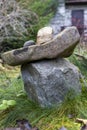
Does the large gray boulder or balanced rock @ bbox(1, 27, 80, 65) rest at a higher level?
balanced rock @ bbox(1, 27, 80, 65)

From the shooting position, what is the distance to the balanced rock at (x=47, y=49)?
3.75 metres

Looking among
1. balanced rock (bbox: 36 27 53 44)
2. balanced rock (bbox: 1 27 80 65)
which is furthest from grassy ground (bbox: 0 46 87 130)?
balanced rock (bbox: 36 27 53 44)

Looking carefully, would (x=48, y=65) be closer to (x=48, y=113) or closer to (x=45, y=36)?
(x=45, y=36)

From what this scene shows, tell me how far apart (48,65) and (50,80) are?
17cm

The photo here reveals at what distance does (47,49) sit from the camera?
3.79m

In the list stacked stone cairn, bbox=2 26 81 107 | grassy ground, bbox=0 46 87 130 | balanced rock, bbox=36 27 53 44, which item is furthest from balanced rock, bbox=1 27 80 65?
grassy ground, bbox=0 46 87 130

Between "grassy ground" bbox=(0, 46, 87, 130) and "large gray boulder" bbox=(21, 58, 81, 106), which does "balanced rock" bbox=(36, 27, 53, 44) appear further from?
"grassy ground" bbox=(0, 46, 87, 130)

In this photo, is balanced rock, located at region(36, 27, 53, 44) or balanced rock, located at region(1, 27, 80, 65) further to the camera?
balanced rock, located at region(36, 27, 53, 44)

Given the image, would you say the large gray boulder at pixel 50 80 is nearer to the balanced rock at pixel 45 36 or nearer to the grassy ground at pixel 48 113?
the grassy ground at pixel 48 113

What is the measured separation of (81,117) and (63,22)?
46.2 ft

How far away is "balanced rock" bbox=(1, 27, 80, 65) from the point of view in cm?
375

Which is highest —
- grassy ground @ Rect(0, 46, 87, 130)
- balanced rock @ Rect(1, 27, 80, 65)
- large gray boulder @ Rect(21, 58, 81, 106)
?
balanced rock @ Rect(1, 27, 80, 65)

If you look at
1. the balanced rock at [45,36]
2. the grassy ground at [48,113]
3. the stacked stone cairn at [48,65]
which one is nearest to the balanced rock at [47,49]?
the stacked stone cairn at [48,65]

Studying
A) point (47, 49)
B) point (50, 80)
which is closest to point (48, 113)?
point (50, 80)
